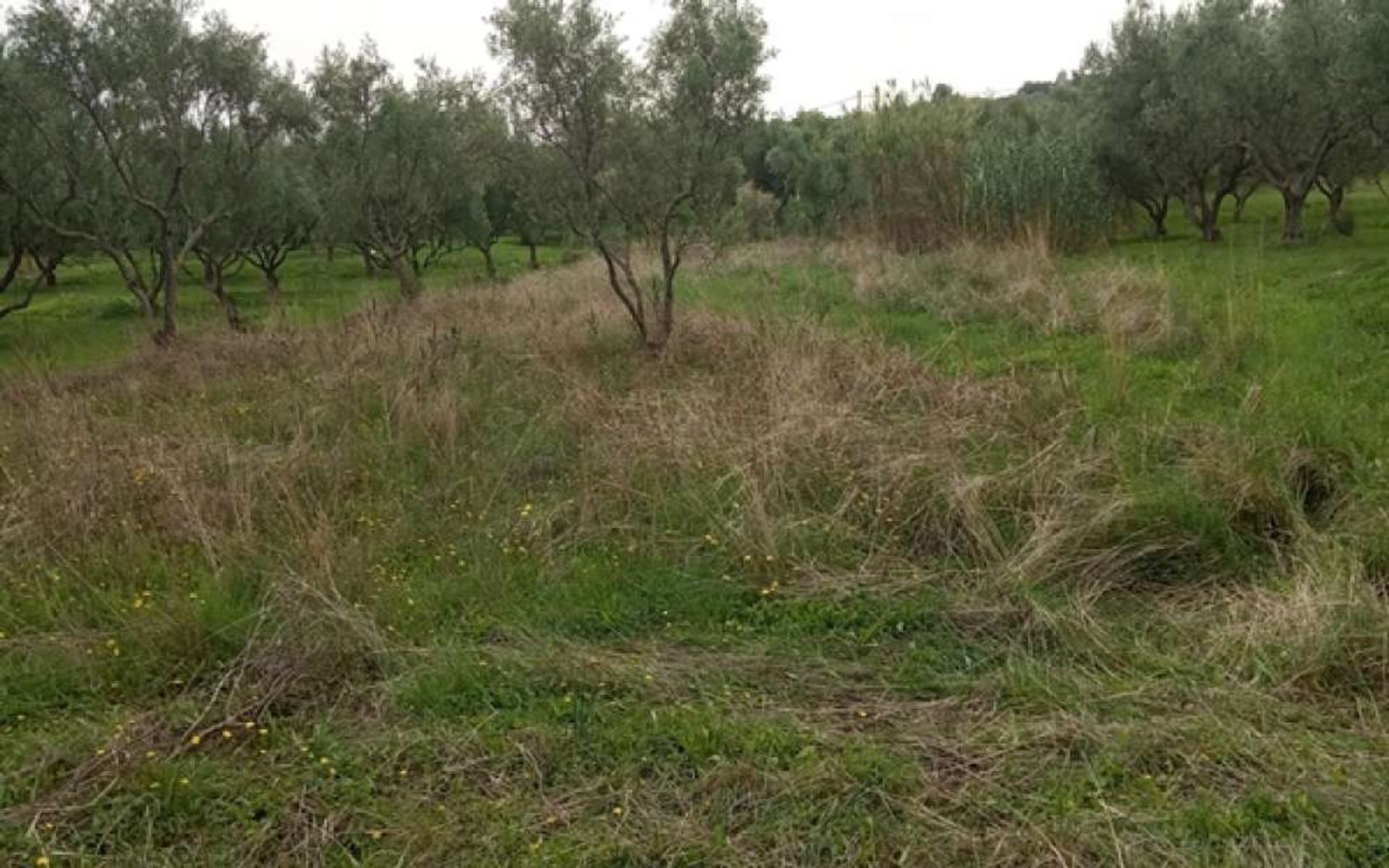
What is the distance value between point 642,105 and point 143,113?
9.55 meters

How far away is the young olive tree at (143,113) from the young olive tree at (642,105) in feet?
24.1

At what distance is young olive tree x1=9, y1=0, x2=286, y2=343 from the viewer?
47.4ft

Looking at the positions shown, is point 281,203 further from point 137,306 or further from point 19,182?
point 19,182

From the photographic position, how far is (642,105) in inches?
467

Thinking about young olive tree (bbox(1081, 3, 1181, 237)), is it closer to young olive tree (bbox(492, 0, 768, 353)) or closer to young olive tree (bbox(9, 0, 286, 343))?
young olive tree (bbox(492, 0, 768, 353))

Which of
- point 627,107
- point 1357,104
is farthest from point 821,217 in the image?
point 627,107

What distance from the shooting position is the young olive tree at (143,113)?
1445 cm

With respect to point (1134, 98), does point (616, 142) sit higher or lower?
lower

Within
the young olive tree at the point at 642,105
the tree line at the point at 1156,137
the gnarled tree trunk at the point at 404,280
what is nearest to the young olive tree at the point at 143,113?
the gnarled tree trunk at the point at 404,280

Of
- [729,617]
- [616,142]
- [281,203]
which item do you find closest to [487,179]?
[281,203]

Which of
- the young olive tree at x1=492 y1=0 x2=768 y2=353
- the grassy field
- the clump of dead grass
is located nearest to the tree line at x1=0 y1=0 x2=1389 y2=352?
the young olive tree at x1=492 y1=0 x2=768 y2=353

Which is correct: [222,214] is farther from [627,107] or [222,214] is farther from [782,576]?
[782,576]

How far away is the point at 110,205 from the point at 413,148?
20.2 feet

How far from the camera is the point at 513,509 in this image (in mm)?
6328
